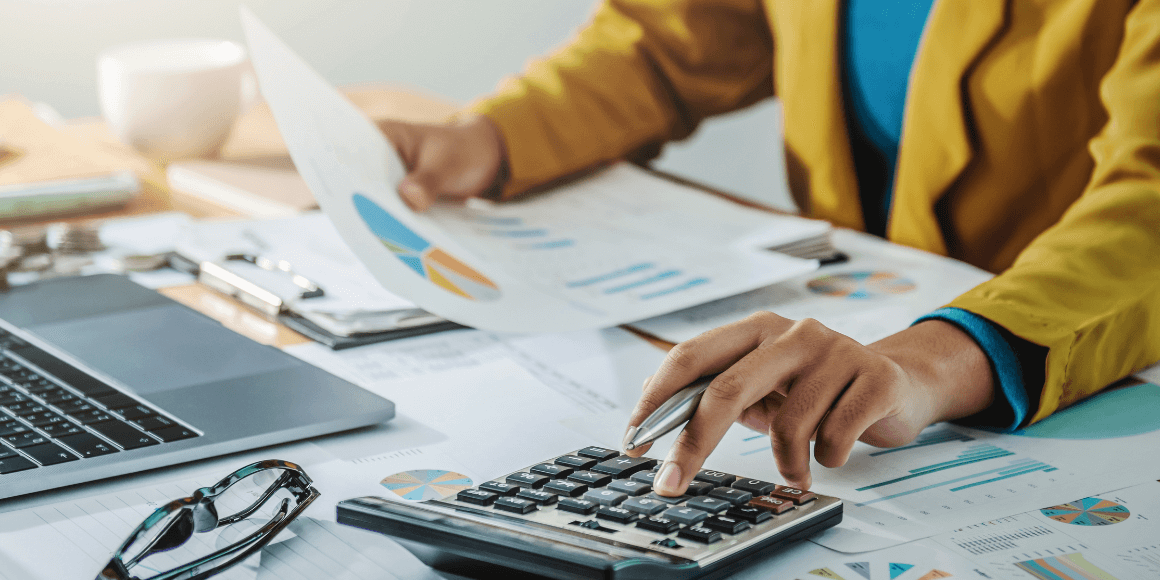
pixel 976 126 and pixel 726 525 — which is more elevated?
pixel 976 126

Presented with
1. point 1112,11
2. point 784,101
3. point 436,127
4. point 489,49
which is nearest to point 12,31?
point 489,49

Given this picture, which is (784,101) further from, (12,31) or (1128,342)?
(12,31)

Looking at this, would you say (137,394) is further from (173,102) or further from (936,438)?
(173,102)

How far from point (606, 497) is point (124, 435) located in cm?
24

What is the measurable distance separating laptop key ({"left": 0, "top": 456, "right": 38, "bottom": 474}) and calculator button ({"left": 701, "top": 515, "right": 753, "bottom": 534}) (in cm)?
30

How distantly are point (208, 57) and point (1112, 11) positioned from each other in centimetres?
98

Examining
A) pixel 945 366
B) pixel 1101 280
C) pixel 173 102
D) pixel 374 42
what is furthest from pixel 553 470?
pixel 374 42

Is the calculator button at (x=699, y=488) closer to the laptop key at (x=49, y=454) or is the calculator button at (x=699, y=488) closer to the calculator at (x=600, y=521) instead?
the calculator at (x=600, y=521)

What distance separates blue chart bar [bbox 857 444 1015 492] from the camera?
0.49m

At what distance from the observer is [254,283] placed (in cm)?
75

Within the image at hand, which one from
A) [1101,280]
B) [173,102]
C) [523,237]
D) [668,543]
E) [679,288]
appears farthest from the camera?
[173,102]

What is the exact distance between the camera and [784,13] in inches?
42.0

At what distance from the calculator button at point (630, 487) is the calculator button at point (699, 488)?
0.02 metres

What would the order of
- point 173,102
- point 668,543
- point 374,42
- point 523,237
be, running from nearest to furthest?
point 668,543, point 523,237, point 173,102, point 374,42
